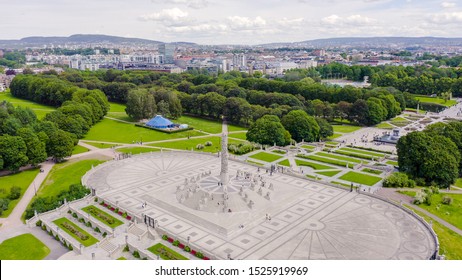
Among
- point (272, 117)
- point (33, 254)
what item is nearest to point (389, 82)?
point (272, 117)

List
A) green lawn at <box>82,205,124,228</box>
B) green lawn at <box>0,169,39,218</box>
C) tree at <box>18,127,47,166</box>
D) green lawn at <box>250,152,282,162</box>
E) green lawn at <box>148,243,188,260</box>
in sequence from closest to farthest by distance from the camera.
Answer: green lawn at <box>148,243,188,260</box> < green lawn at <box>82,205,124,228</box> < green lawn at <box>0,169,39,218</box> < tree at <box>18,127,47,166</box> < green lawn at <box>250,152,282,162</box>

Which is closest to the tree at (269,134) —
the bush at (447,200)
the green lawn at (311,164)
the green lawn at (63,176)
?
the green lawn at (311,164)

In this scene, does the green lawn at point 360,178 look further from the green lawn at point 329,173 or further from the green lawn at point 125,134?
the green lawn at point 125,134

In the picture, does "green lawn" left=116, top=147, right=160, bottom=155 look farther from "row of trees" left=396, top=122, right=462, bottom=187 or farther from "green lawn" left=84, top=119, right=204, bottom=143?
"row of trees" left=396, top=122, right=462, bottom=187

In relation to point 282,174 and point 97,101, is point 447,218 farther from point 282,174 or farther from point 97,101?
point 97,101

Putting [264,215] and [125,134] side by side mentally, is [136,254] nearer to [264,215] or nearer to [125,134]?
[264,215]

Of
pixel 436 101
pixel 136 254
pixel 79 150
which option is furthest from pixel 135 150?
pixel 436 101

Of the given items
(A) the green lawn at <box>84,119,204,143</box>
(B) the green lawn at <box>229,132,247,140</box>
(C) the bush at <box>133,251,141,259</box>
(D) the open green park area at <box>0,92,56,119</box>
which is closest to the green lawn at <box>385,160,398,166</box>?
(B) the green lawn at <box>229,132,247,140</box>
